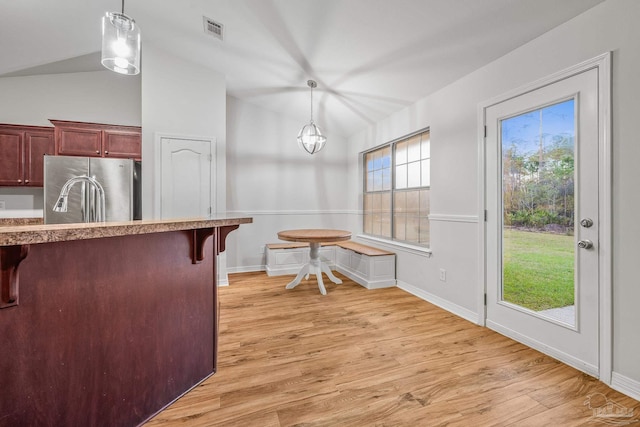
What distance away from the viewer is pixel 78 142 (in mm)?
3736

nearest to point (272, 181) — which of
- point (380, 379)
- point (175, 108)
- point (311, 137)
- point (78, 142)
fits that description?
point (311, 137)

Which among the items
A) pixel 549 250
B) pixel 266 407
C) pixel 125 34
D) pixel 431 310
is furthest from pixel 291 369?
pixel 125 34

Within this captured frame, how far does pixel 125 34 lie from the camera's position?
183cm

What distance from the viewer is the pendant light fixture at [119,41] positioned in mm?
1793

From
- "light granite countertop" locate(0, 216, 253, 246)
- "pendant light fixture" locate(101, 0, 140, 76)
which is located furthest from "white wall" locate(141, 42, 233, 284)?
"light granite countertop" locate(0, 216, 253, 246)

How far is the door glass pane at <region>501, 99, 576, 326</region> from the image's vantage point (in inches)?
77.4

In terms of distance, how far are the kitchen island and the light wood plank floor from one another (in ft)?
0.94

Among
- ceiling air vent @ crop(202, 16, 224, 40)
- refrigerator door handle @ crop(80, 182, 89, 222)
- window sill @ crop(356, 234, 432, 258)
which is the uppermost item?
ceiling air vent @ crop(202, 16, 224, 40)

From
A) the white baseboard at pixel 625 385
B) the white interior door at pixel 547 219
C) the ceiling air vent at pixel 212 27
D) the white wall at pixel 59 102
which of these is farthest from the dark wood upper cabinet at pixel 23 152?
the white baseboard at pixel 625 385

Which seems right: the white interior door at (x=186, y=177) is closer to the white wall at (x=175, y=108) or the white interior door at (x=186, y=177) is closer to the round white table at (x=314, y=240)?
Answer: the white wall at (x=175, y=108)

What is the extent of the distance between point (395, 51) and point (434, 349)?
262 centimetres

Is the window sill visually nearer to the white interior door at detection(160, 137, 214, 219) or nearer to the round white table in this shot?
the round white table

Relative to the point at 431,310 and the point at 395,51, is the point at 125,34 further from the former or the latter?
the point at 431,310

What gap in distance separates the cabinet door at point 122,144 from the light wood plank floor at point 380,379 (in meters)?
2.85
